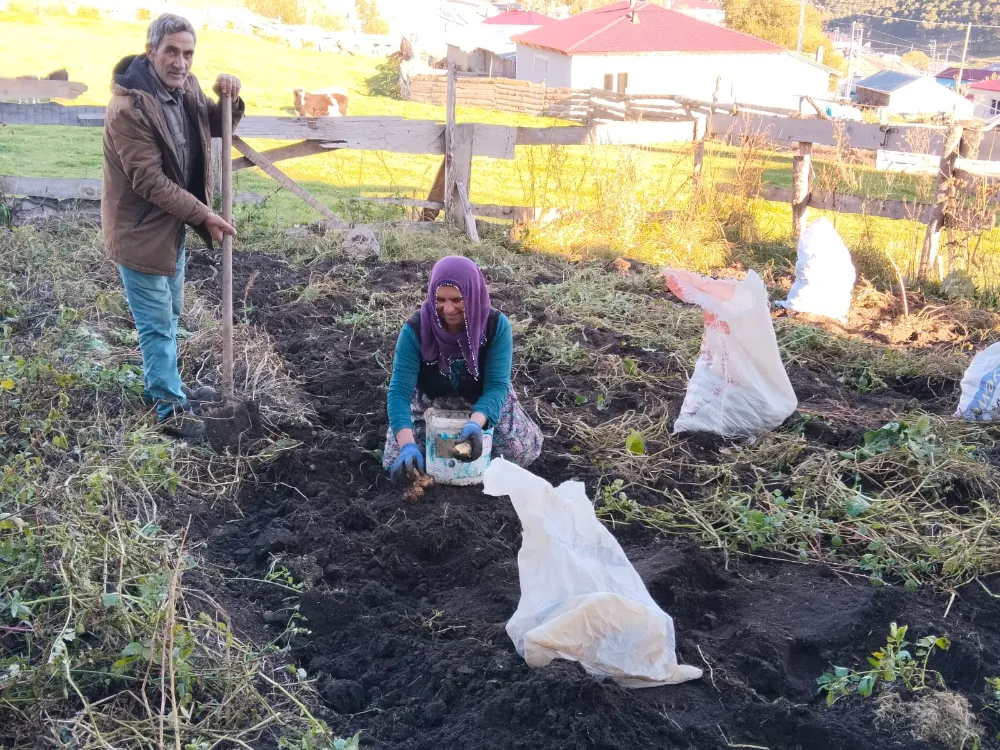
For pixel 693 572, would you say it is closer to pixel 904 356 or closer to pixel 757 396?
pixel 757 396

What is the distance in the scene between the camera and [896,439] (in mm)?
4145

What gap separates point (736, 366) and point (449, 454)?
1.60 metres

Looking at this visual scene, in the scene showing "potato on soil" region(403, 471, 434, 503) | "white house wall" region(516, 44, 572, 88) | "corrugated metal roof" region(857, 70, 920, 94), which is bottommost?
"potato on soil" region(403, 471, 434, 503)

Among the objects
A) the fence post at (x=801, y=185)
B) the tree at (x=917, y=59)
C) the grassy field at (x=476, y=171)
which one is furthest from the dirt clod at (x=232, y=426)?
the tree at (x=917, y=59)

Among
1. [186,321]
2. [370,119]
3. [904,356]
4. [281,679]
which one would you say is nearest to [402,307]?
[186,321]

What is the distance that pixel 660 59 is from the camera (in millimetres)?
32656

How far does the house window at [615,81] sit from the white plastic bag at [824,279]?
2745cm

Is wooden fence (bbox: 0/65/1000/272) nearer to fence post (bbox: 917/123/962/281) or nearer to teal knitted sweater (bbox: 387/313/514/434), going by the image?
fence post (bbox: 917/123/962/281)

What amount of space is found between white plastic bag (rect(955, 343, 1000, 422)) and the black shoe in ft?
12.5

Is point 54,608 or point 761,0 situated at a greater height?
point 761,0

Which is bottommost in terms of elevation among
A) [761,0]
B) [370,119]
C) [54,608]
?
[54,608]

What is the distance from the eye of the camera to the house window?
32.5 m

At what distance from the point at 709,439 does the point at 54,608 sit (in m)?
2.99

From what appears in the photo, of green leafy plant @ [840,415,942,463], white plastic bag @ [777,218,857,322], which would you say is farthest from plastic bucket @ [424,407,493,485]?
white plastic bag @ [777,218,857,322]
